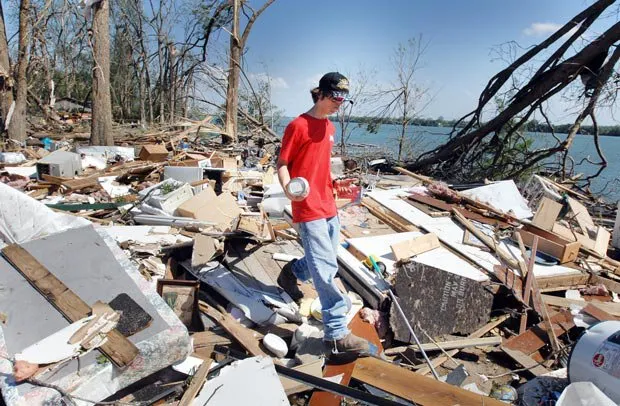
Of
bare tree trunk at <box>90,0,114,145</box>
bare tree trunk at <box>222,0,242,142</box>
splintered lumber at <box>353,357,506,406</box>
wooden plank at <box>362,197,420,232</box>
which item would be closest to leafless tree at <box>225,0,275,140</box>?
bare tree trunk at <box>222,0,242,142</box>

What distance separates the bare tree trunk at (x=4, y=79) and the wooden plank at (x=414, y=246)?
10.3 m

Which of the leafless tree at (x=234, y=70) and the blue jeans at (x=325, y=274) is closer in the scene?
the blue jeans at (x=325, y=274)

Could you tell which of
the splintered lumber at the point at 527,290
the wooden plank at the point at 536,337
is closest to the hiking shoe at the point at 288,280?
the wooden plank at the point at 536,337

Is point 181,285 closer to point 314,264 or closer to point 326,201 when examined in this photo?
point 314,264

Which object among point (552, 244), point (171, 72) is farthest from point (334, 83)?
point (171, 72)

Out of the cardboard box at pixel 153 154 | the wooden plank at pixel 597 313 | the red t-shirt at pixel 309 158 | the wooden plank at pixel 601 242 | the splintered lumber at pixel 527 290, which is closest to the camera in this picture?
the red t-shirt at pixel 309 158

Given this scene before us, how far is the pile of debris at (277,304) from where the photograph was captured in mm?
2096

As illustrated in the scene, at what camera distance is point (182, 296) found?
2963 mm

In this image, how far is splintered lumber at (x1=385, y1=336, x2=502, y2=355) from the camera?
305 cm

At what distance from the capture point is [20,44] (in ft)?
33.3

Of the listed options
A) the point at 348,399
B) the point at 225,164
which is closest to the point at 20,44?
the point at 225,164

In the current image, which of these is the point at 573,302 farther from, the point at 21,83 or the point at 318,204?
the point at 21,83

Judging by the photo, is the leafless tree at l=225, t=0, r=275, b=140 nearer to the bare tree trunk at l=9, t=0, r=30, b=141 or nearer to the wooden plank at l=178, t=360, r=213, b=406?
the bare tree trunk at l=9, t=0, r=30, b=141

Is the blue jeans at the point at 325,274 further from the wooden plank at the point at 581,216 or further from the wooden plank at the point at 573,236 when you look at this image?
the wooden plank at the point at 581,216
